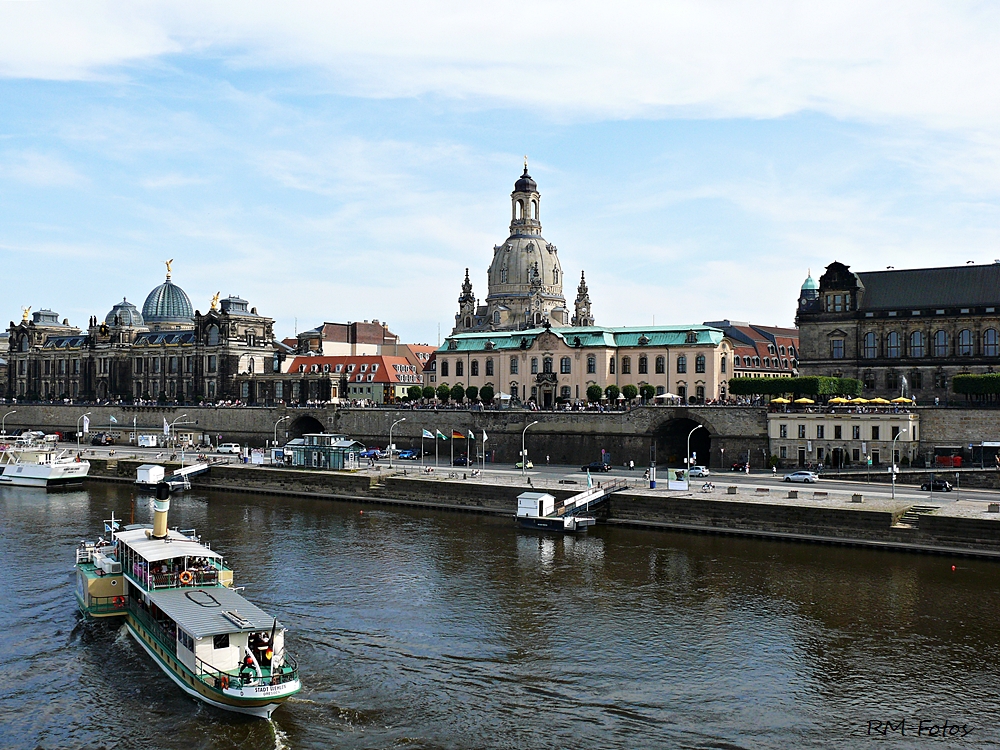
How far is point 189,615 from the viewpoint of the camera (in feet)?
108

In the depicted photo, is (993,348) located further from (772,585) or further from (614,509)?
(772,585)

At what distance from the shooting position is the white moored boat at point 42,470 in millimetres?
86938

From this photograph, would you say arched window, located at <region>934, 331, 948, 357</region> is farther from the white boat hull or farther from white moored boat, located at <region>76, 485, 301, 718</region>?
the white boat hull

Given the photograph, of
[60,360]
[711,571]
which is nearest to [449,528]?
[711,571]

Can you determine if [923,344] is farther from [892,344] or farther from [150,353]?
[150,353]

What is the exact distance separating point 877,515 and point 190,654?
3883 centimetres

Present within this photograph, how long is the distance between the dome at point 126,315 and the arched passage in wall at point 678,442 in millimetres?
107940

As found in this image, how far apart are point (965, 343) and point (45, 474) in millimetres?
84088

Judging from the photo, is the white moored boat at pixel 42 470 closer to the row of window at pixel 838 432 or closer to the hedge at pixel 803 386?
the hedge at pixel 803 386

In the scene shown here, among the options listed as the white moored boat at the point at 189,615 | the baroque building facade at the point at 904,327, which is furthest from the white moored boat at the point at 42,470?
the baroque building facade at the point at 904,327

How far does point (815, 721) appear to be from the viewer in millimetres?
29797

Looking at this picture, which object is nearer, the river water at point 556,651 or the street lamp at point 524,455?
the river water at point 556,651

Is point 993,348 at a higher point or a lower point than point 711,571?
higher

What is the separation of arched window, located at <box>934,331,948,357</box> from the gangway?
40724mm
